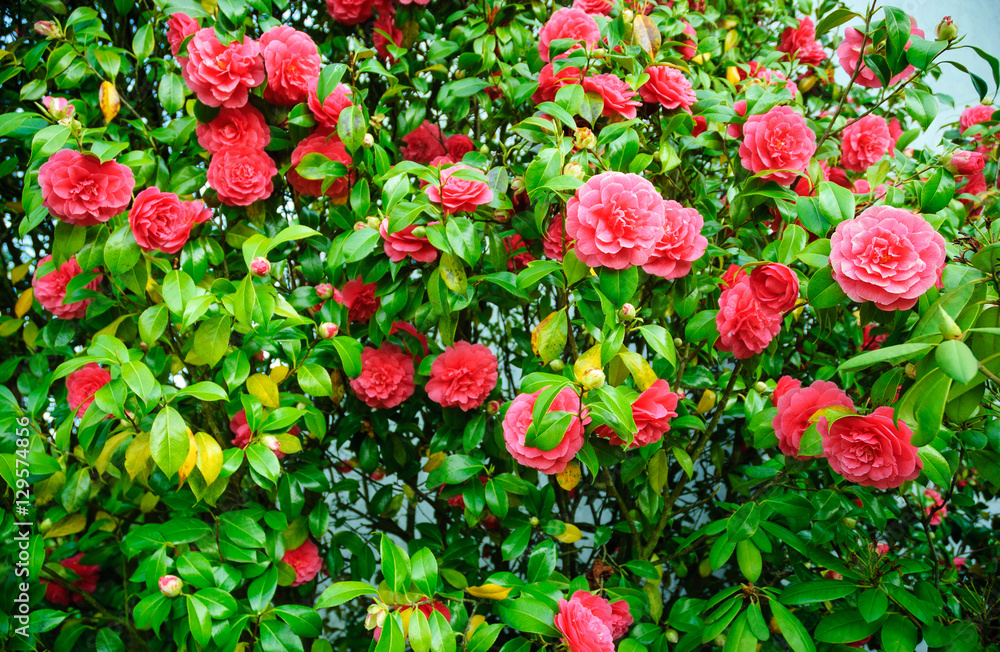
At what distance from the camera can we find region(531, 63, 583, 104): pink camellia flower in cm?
101

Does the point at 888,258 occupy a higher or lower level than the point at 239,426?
higher

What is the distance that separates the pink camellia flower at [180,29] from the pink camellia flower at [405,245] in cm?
55

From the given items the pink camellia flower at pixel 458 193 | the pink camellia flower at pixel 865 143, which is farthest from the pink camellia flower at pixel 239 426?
the pink camellia flower at pixel 865 143

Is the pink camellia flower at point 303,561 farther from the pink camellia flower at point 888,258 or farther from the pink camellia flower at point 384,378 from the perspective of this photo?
the pink camellia flower at point 888,258

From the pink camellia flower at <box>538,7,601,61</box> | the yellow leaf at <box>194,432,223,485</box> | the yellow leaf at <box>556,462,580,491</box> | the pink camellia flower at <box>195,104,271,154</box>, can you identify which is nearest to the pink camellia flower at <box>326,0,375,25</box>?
the pink camellia flower at <box>195,104,271,154</box>

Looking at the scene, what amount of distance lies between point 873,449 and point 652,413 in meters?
0.26

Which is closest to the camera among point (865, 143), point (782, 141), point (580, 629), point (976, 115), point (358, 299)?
point (580, 629)

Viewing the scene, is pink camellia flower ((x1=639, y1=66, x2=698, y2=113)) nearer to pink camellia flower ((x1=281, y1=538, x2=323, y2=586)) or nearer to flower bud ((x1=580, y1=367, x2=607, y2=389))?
flower bud ((x1=580, y1=367, x2=607, y2=389))

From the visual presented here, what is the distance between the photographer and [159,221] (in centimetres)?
95

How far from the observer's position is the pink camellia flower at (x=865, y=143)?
1.27 meters

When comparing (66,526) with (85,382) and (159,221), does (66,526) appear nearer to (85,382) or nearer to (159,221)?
(85,382)

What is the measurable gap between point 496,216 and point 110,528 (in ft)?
3.35

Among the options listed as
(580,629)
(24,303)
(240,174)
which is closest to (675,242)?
(580,629)

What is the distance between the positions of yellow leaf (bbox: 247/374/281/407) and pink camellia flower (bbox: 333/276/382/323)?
0.20 metres
